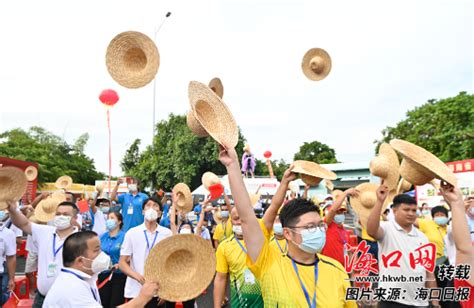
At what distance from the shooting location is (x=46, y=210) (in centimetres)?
707

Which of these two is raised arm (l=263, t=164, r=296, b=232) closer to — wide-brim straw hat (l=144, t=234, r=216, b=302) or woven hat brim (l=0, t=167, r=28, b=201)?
wide-brim straw hat (l=144, t=234, r=216, b=302)

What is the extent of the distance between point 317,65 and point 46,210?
5670mm

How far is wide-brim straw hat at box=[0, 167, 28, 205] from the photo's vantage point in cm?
501

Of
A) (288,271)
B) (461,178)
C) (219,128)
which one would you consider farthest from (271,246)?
(461,178)

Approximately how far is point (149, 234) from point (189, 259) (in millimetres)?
Result: 1658

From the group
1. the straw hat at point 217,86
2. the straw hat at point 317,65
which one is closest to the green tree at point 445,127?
the straw hat at point 317,65

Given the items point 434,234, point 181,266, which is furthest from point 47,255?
point 434,234

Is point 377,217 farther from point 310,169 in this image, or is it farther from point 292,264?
point 292,264

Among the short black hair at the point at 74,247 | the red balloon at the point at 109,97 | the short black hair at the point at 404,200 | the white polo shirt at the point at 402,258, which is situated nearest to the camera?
the short black hair at the point at 74,247

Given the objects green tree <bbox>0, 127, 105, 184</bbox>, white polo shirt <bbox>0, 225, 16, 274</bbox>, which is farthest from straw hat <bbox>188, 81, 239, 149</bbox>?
green tree <bbox>0, 127, 105, 184</bbox>

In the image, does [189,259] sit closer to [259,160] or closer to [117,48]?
[117,48]

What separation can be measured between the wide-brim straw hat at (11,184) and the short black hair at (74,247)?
2401mm

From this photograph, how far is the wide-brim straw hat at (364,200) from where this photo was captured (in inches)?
231

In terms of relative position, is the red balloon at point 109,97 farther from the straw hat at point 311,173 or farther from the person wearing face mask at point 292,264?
the person wearing face mask at point 292,264
